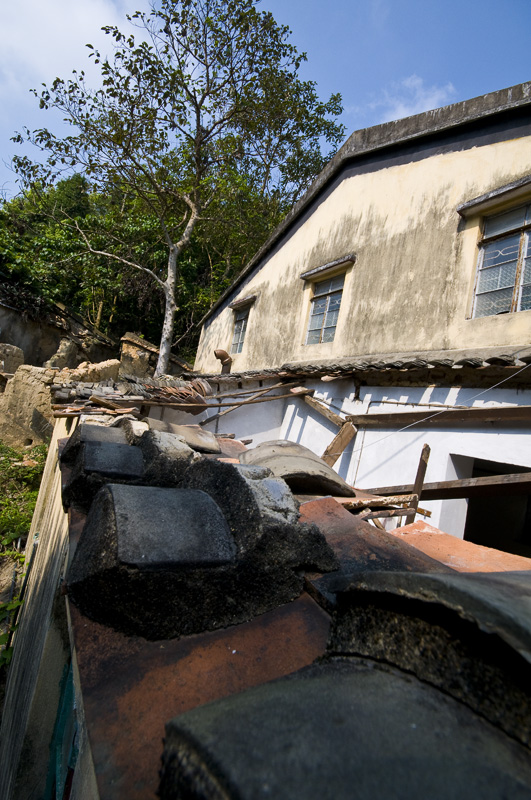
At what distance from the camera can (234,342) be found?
1209cm

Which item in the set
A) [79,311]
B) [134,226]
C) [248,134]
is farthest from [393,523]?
[79,311]

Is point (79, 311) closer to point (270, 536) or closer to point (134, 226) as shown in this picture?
point (134, 226)

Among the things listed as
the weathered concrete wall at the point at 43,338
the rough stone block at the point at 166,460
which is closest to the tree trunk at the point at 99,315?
the weathered concrete wall at the point at 43,338

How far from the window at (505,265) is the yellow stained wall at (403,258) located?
0.50 ft

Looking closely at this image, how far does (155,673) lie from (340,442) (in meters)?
5.78

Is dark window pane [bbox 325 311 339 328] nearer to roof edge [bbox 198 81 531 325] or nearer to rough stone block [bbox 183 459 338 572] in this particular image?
roof edge [bbox 198 81 531 325]

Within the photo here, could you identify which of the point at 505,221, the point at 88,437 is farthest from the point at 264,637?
the point at 505,221

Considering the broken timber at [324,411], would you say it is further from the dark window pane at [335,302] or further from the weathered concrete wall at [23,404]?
the weathered concrete wall at [23,404]

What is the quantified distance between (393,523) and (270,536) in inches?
199

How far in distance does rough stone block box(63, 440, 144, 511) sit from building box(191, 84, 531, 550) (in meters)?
4.00

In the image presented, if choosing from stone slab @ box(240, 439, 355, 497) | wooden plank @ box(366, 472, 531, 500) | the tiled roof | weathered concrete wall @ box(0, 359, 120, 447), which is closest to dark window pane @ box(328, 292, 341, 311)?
wooden plank @ box(366, 472, 531, 500)

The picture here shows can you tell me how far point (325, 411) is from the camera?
23.6ft

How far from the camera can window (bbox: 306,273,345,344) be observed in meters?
8.33

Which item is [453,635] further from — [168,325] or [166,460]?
[168,325]
